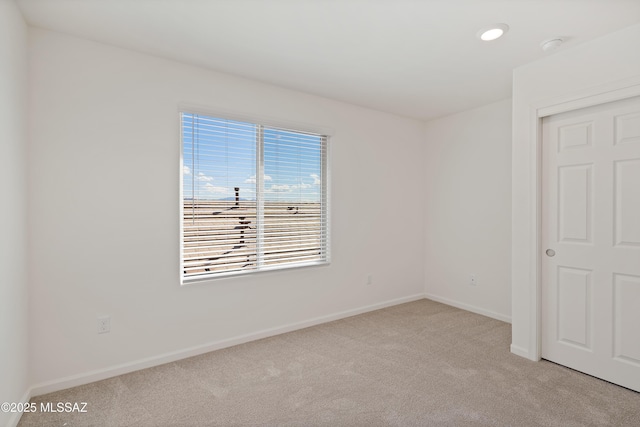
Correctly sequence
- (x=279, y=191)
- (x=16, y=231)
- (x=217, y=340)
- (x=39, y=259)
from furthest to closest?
(x=279, y=191) < (x=217, y=340) < (x=39, y=259) < (x=16, y=231)

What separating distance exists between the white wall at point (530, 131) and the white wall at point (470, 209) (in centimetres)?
95

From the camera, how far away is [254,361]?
2828 millimetres

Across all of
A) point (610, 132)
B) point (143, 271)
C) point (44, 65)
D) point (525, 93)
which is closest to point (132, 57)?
point (44, 65)

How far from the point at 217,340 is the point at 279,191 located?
1566 mm

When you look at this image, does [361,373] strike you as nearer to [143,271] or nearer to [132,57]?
[143,271]

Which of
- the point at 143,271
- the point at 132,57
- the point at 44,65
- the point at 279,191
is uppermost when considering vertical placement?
the point at 132,57

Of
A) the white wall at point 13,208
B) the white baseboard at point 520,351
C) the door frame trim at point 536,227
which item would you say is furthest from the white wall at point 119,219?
the door frame trim at point 536,227

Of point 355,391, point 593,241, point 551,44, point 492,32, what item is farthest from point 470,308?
point 492,32

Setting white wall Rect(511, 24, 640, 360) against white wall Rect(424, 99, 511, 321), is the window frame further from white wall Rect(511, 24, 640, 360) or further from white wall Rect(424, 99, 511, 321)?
white wall Rect(511, 24, 640, 360)

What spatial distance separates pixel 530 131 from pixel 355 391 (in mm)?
2537

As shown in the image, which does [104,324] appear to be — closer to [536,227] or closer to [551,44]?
[536,227]

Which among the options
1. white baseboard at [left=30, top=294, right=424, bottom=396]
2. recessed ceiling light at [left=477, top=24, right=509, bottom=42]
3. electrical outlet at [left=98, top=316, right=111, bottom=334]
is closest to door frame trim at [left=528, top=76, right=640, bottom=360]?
recessed ceiling light at [left=477, top=24, right=509, bottom=42]

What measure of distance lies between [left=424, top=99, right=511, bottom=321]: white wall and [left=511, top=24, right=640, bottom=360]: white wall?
955 millimetres

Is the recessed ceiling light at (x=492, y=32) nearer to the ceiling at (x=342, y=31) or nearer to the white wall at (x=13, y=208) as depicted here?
the ceiling at (x=342, y=31)
